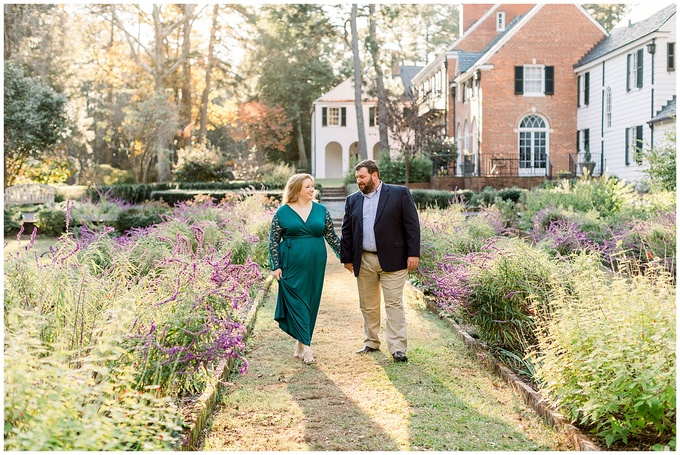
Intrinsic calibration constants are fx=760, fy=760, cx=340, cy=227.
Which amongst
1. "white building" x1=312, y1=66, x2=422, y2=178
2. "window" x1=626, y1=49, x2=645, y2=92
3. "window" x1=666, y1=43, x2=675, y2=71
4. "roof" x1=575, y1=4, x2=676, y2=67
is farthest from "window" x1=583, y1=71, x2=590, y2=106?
"white building" x1=312, y1=66, x2=422, y2=178

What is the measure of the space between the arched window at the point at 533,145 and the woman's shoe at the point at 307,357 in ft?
95.7

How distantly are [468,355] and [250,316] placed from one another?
2.88m

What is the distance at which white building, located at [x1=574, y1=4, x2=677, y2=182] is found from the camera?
2808 centimetres

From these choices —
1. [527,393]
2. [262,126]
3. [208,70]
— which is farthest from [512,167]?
[527,393]

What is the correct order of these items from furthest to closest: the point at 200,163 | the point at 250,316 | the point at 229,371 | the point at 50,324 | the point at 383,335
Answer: the point at 200,163 < the point at 250,316 < the point at 383,335 < the point at 229,371 < the point at 50,324

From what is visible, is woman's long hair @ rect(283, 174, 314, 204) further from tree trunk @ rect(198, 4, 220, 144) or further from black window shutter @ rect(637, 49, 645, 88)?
tree trunk @ rect(198, 4, 220, 144)

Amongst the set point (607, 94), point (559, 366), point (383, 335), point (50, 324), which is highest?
point (607, 94)

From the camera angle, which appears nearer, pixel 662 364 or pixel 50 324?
pixel 662 364

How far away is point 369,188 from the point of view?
7598mm

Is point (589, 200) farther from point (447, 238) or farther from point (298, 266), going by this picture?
point (298, 266)

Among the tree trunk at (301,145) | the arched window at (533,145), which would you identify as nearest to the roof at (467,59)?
the arched window at (533,145)

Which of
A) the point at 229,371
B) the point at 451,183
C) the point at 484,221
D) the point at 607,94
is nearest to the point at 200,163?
the point at 451,183

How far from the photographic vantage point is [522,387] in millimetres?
5914

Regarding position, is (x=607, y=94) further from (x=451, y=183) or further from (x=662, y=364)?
(x=662, y=364)
